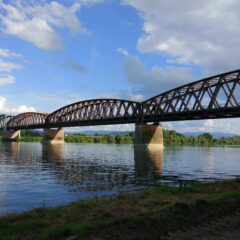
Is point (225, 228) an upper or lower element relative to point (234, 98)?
lower

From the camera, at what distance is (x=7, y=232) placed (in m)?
14.7

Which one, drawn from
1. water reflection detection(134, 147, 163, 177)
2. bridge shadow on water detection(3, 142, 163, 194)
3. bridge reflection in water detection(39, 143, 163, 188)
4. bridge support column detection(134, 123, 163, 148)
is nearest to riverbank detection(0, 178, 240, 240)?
bridge shadow on water detection(3, 142, 163, 194)

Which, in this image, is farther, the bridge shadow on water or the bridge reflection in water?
the bridge reflection in water

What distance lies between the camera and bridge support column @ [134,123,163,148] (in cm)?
15679

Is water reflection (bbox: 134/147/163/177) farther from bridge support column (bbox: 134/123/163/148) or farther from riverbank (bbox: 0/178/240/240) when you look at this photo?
bridge support column (bbox: 134/123/163/148)

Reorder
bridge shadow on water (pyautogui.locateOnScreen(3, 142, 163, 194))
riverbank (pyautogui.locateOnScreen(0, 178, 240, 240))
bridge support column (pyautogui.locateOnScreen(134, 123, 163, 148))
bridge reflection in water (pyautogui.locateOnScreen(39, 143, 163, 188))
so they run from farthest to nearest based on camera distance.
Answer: bridge support column (pyautogui.locateOnScreen(134, 123, 163, 148)) → bridge reflection in water (pyautogui.locateOnScreen(39, 143, 163, 188)) → bridge shadow on water (pyautogui.locateOnScreen(3, 142, 163, 194)) → riverbank (pyautogui.locateOnScreen(0, 178, 240, 240))

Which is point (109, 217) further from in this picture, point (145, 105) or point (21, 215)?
point (145, 105)

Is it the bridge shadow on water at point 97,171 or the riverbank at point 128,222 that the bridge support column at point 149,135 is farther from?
the riverbank at point 128,222

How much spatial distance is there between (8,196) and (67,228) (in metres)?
14.8

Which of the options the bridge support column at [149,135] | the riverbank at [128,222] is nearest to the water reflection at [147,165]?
the riverbank at [128,222]

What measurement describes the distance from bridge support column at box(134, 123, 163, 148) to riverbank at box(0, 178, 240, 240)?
445 ft

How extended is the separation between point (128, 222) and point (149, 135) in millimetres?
146156

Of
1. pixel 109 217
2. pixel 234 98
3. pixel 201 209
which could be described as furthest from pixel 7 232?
pixel 234 98

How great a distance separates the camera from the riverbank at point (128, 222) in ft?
39.2
